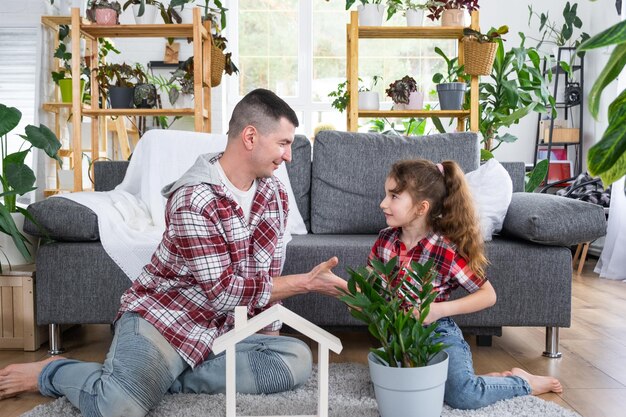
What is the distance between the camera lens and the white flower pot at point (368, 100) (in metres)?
3.75

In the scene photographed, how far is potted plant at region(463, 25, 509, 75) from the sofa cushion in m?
2.20

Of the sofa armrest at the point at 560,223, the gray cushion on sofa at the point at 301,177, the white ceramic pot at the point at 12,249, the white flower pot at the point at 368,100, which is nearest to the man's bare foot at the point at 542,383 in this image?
the sofa armrest at the point at 560,223

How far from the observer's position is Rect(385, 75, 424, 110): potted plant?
3.66 m

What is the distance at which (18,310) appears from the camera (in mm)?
2320

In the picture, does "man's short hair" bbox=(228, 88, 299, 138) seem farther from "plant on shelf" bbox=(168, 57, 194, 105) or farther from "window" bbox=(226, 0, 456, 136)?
"window" bbox=(226, 0, 456, 136)

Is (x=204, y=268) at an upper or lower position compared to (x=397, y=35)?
lower

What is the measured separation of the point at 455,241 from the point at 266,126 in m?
0.62

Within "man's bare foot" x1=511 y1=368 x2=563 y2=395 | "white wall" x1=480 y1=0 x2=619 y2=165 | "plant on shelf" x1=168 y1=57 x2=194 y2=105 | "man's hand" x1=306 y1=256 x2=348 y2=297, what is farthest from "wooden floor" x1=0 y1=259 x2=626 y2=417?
"white wall" x1=480 y1=0 x2=619 y2=165

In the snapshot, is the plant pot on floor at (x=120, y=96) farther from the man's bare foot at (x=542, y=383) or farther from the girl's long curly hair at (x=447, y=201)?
the man's bare foot at (x=542, y=383)

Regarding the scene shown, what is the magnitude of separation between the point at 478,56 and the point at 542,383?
2.09 metres

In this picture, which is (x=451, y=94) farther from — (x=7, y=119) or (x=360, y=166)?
(x=7, y=119)

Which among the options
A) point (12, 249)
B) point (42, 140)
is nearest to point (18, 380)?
point (12, 249)

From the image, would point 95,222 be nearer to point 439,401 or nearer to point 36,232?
point 36,232

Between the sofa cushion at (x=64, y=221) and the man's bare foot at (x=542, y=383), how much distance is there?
4.77 ft
